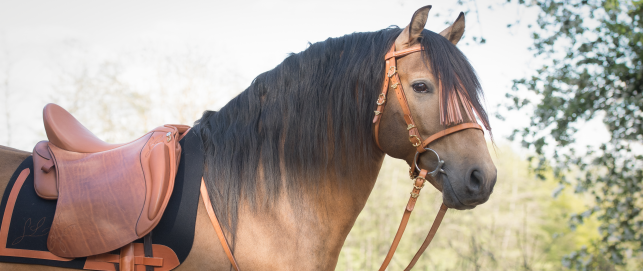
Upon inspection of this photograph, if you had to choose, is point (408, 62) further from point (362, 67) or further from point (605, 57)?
point (605, 57)

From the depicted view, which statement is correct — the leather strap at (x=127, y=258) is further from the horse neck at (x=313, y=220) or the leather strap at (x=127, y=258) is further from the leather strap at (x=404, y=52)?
the leather strap at (x=404, y=52)

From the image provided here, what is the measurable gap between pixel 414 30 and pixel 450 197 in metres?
0.83

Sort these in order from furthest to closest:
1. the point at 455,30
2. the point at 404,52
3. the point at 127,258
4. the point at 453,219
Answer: the point at 453,219
the point at 455,30
the point at 404,52
the point at 127,258

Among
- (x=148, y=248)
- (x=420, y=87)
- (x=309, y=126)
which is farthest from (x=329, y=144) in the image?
(x=148, y=248)

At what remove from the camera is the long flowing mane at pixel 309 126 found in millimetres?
1629

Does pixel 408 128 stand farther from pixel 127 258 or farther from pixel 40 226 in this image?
pixel 40 226

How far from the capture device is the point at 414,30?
1676 millimetres

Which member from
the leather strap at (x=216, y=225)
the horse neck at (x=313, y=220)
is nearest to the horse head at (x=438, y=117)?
the horse neck at (x=313, y=220)

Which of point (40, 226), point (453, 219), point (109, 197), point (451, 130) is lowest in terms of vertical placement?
point (453, 219)

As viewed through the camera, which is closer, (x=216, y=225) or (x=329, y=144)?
(x=216, y=225)

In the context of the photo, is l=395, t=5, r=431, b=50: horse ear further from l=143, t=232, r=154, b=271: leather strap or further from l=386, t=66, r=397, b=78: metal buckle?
l=143, t=232, r=154, b=271: leather strap

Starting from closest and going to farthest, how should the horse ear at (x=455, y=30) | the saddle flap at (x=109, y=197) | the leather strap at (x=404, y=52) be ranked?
the saddle flap at (x=109, y=197), the leather strap at (x=404, y=52), the horse ear at (x=455, y=30)

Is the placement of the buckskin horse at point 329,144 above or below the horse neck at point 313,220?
above

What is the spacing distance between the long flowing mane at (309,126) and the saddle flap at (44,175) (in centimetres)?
67
